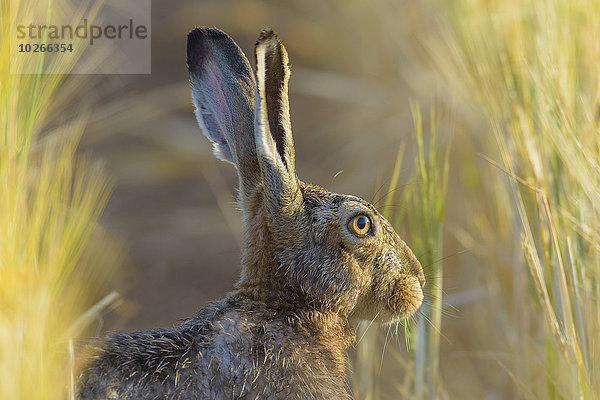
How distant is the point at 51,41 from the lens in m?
2.57

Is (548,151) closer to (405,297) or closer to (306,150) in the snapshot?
(405,297)

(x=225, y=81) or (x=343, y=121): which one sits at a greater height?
(x=343, y=121)

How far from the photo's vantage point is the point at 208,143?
17.9 feet

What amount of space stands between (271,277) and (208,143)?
284cm

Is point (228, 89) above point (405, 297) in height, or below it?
above

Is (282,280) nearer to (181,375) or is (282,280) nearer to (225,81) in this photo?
(181,375)

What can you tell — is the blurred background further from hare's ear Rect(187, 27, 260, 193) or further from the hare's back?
the hare's back

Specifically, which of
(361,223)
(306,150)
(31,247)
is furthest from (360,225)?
(306,150)

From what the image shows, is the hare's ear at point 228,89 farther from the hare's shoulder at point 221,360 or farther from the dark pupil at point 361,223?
the hare's shoulder at point 221,360

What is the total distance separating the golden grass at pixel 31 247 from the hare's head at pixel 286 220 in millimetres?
485

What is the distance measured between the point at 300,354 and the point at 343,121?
308 centimetres

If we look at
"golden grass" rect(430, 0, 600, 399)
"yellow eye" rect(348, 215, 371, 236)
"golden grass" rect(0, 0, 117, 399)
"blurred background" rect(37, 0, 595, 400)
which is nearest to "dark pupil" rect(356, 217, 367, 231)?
"yellow eye" rect(348, 215, 371, 236)

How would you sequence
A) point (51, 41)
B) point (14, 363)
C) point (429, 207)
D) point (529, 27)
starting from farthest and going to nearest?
point (529, 27) → point (429, 207) → point (51, 41) → point (14, 363)

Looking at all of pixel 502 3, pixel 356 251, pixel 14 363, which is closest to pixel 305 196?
pixel 356 251
